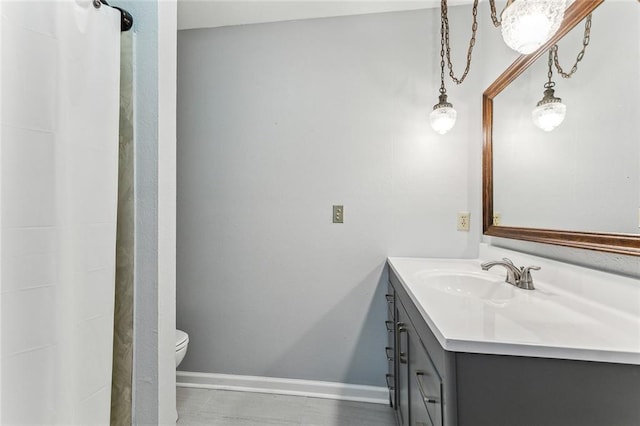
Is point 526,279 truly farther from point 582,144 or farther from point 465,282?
point 582,144

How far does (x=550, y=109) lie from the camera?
45.9 inches

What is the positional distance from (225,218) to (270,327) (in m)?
0.80

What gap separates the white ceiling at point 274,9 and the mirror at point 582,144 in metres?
0.84

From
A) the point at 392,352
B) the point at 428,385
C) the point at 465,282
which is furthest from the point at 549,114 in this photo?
the point at 392,352

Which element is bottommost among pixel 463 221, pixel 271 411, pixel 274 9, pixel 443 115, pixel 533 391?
pixel 271 411

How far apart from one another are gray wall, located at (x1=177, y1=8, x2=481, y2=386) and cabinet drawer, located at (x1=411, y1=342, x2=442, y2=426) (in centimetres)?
85

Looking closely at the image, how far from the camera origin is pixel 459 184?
1.74 metres

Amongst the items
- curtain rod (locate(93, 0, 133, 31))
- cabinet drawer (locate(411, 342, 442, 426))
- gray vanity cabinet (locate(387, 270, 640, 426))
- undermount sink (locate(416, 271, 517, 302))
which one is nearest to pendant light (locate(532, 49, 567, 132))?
undermount sink (locate(416, 271, 517, 302))

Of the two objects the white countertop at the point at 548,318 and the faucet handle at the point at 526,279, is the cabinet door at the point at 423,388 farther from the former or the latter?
the faucet handle at the point at 526,279

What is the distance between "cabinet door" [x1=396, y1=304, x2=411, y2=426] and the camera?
1.15 m

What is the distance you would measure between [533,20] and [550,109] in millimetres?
397

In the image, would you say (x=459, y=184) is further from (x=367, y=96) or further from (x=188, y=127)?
(x=188, y=127)

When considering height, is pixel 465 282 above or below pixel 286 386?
above

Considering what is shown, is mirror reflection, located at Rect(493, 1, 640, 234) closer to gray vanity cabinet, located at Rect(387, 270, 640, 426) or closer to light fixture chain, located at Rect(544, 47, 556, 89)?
light fixture chain, located at Rect(544, 47, 556, 89)
